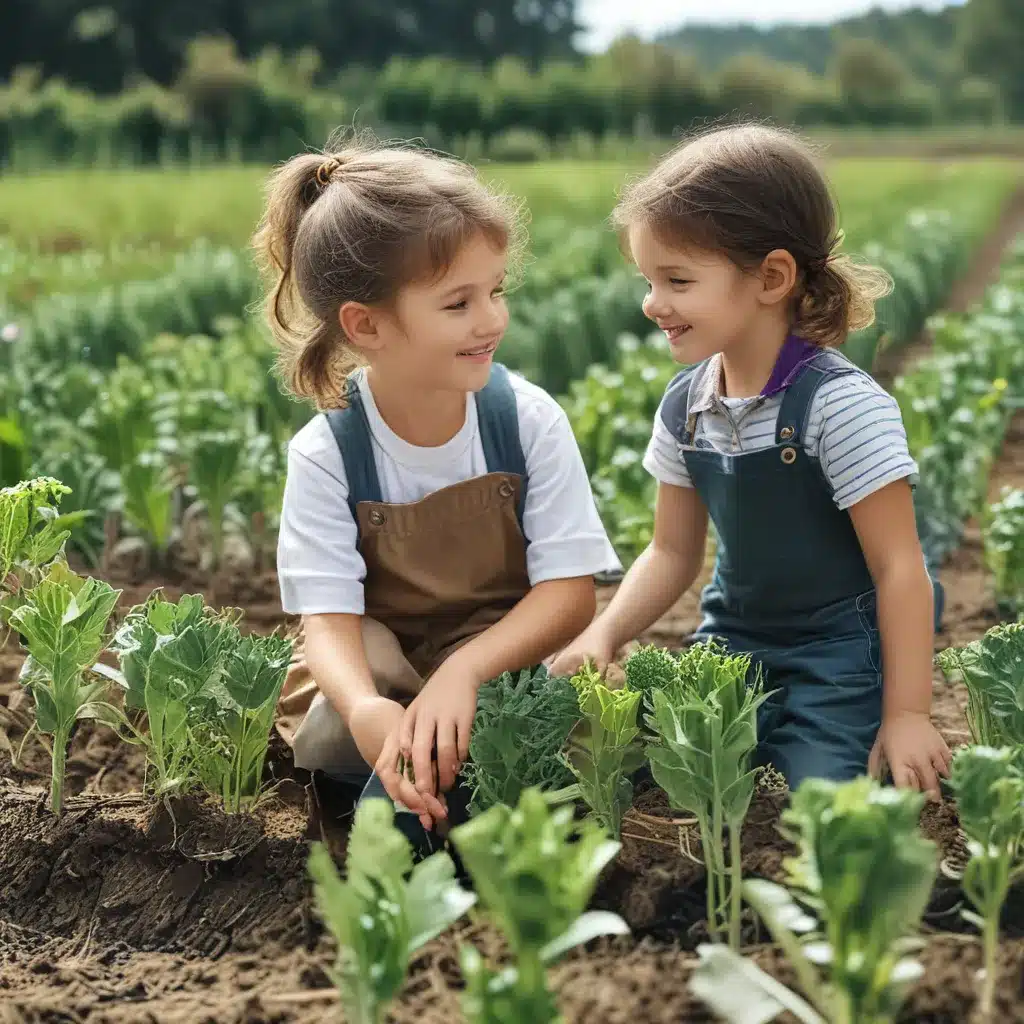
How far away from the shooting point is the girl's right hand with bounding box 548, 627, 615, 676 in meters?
2.34

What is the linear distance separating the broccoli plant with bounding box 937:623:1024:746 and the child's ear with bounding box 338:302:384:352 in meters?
1.04

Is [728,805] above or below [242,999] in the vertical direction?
above

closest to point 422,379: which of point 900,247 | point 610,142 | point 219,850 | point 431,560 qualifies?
point 431,560

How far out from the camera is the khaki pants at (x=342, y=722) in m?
2.37

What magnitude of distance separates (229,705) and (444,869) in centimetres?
75

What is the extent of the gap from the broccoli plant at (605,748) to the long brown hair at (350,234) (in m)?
0.73

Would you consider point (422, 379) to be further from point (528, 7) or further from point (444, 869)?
point (528, 7)

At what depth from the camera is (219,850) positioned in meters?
Result: 2.16

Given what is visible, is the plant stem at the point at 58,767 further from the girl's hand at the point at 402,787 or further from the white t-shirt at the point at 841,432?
the white t-shirt at the point at 841,432

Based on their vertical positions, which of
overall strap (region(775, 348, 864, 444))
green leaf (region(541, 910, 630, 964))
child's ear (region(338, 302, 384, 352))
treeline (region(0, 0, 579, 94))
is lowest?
green leaf (region(541, 910, 630, 964))

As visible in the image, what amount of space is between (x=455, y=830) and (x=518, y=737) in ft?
1.91

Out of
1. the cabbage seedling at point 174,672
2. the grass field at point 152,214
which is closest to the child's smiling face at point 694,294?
the cabbage seedling at point 174,672

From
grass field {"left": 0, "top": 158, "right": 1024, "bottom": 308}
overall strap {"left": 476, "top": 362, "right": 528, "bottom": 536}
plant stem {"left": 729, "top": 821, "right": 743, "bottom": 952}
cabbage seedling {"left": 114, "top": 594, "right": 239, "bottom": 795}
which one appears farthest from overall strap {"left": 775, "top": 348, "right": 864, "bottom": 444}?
grass field {"left": 0, "top": 158, "right": 1024, "bottom": 308}

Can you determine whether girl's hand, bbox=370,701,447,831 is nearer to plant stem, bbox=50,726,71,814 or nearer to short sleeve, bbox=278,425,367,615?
short sleeve, bbox=278,425,367,615
